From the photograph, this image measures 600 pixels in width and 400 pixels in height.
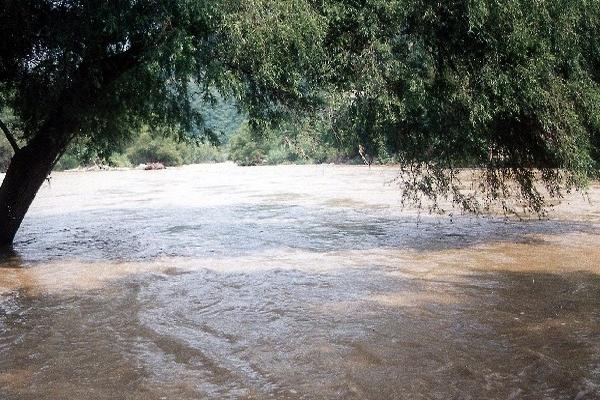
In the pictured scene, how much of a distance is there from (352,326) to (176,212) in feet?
47.3

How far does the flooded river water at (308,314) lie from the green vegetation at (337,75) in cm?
182

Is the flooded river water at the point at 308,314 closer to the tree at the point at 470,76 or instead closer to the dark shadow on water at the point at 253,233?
the dark shadow on water at the point at 253,233

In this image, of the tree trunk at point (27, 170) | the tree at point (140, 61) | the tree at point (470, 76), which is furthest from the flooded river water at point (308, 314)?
the tree at point (140, 61)

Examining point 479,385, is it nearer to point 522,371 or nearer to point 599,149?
point 522,371

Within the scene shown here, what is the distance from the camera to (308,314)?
21.0 ft

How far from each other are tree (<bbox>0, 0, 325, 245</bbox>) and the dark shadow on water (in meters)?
1.97

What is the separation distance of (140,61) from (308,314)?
477cm

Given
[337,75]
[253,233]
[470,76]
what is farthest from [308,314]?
[253,233]

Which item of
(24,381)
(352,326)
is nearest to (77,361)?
(24,381)

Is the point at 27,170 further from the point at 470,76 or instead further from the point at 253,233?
the point at 470,76

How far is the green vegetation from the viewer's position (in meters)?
8.11

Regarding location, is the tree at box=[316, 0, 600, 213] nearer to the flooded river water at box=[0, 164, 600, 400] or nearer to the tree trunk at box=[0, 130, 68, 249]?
the flooded river water at box=[0, 164, 600, 400]

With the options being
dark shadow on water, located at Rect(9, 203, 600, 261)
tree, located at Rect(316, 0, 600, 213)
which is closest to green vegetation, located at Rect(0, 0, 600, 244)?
tree, located at Rect(316, 0, 600, 213)

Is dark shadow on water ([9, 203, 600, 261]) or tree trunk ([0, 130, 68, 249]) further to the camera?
dark shadow on water ([9, 203, 600, 261])
